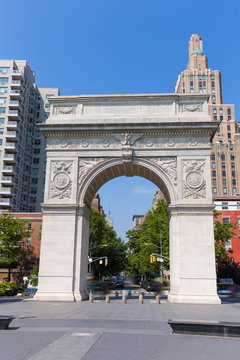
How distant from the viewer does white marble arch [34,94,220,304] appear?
84.1 feet

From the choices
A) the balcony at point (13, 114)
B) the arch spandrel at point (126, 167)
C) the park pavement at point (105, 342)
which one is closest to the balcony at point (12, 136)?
the balcony at point (13, 114)

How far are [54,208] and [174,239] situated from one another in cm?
974

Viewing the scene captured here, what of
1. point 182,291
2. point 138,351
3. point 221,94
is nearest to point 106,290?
point 182,291

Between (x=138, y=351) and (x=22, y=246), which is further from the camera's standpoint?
(x=22, y=246)

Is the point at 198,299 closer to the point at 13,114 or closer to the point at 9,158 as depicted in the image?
the point at 9,158

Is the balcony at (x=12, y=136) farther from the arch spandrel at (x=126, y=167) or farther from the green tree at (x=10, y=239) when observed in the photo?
the arch spandrel at (x=126, y=167)

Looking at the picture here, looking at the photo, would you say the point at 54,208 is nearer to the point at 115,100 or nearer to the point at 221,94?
the point at 115,100

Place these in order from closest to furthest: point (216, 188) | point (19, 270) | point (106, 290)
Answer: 1. point (106, 290)
2. point (19, 270)
3. point (216, 188)

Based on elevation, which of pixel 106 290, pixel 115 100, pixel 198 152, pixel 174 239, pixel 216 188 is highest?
pixel 216 188

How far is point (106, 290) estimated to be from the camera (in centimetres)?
4147

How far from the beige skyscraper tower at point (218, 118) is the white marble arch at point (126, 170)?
6960 centimetres

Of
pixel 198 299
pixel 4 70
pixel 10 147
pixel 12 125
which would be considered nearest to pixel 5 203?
pixel 10 147

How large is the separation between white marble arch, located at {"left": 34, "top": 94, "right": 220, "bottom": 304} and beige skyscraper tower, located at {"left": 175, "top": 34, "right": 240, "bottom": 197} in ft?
228

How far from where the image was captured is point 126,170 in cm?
2980
